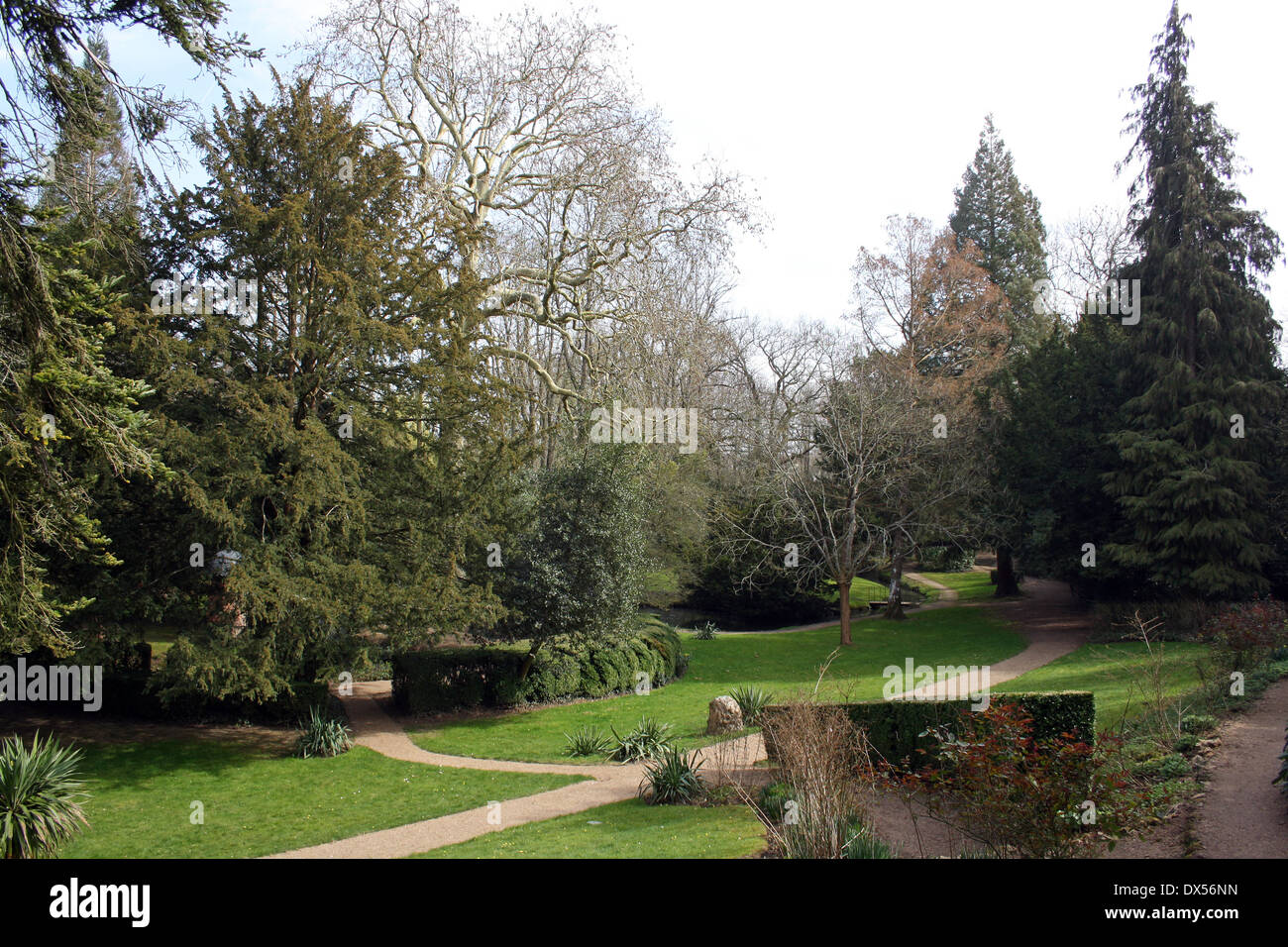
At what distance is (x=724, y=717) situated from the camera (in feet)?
47.3

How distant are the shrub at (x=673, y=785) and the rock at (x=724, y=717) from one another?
342 cm

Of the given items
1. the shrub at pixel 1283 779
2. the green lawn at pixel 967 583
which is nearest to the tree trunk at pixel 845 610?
the green lawn at pixel 967 583

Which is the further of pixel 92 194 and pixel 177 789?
pixel 177 789

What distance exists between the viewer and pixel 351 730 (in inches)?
634

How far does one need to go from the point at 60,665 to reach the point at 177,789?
11.8ft

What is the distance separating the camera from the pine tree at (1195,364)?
2277cm

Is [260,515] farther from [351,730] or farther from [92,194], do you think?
[92,194]

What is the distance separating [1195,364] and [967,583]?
22036 millimetres

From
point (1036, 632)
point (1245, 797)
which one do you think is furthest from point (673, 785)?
point (1036, 632)

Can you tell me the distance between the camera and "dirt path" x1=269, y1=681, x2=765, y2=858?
9.50 meters

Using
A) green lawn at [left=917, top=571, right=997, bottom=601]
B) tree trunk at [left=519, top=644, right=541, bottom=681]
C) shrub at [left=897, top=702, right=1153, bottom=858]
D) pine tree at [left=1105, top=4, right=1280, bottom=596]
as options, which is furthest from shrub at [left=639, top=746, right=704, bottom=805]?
green lawn at [left=917, top=571, right=997, bottom=601]

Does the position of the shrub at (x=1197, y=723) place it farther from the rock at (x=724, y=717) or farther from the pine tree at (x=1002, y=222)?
the pine tree at (x=1002, y=222)

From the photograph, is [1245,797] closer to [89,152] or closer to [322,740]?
[322,740]
